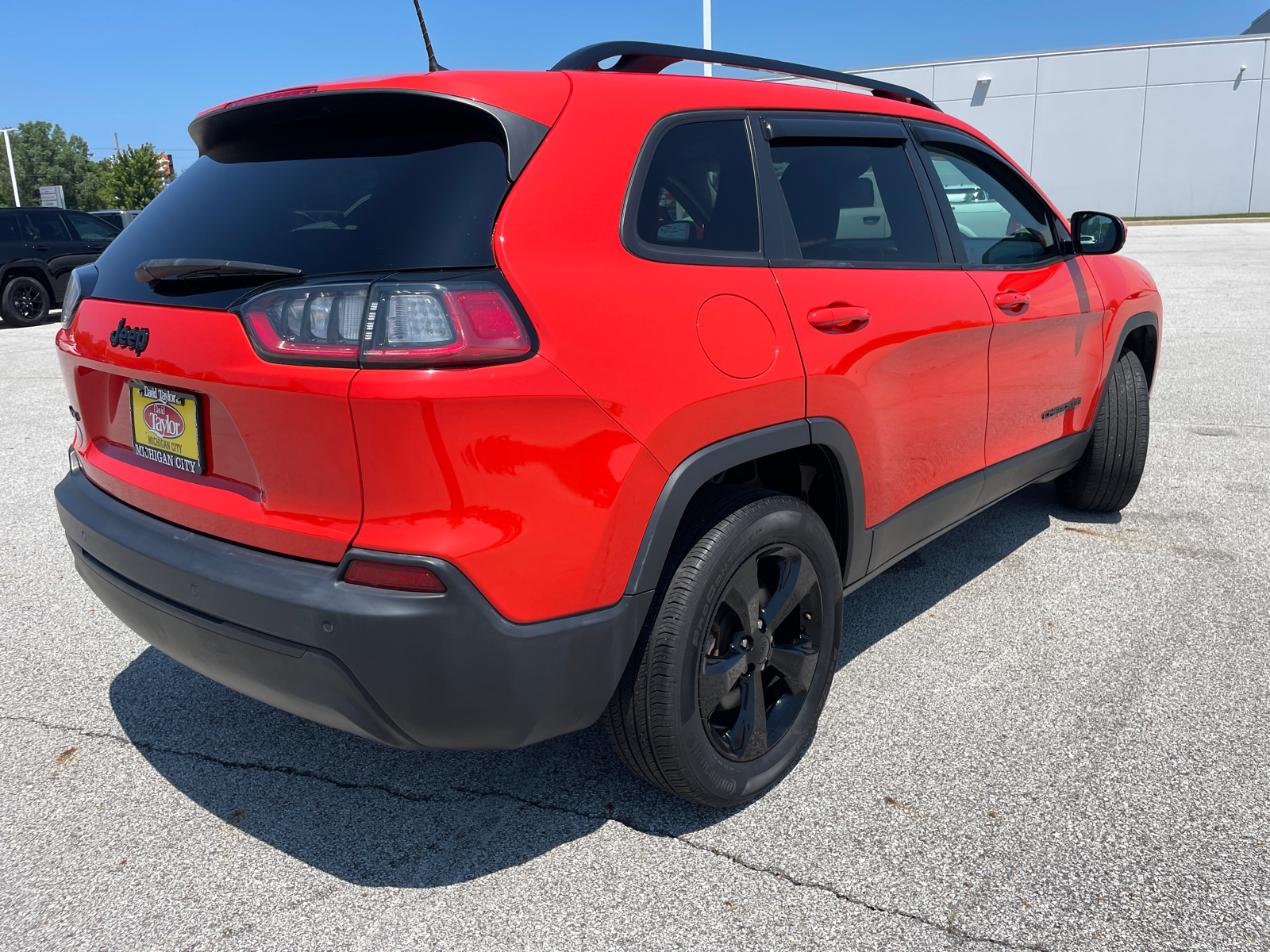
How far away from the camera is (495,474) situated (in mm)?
1804

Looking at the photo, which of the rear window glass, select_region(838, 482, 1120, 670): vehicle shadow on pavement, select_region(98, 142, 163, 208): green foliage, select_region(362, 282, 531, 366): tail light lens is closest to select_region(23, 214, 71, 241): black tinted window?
the rear window glass

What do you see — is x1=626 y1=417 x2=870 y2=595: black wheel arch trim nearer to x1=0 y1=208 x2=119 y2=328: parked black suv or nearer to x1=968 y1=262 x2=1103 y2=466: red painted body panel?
x1=968 y1=262 x2=1103 y2=466: red painted body panel

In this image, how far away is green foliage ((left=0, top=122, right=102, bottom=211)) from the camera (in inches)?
4301

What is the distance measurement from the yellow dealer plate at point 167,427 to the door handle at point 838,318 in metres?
1.46

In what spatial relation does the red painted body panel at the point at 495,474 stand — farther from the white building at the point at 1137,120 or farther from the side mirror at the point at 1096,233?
the white building at the point at 1137,120

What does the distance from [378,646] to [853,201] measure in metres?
1.93

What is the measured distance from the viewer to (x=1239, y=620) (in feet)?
11.2

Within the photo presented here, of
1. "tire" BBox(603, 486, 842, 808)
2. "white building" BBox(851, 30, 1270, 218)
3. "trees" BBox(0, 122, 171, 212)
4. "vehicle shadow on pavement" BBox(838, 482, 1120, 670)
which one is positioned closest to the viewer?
"tire" BBox(603, 486, 842, 808)

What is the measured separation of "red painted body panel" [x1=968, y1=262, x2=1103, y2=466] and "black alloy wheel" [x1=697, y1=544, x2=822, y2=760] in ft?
3.89

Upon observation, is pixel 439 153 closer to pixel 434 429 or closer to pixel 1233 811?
pixel 434 429

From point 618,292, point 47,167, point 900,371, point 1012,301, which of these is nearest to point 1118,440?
point 1012,301

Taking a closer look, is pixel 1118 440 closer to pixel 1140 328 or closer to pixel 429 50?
pixel 1140 328

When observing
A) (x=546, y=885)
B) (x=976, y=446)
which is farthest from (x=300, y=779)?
(x=976, y=446)

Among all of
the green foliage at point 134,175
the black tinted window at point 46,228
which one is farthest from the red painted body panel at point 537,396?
the green foliage at point 134,175
